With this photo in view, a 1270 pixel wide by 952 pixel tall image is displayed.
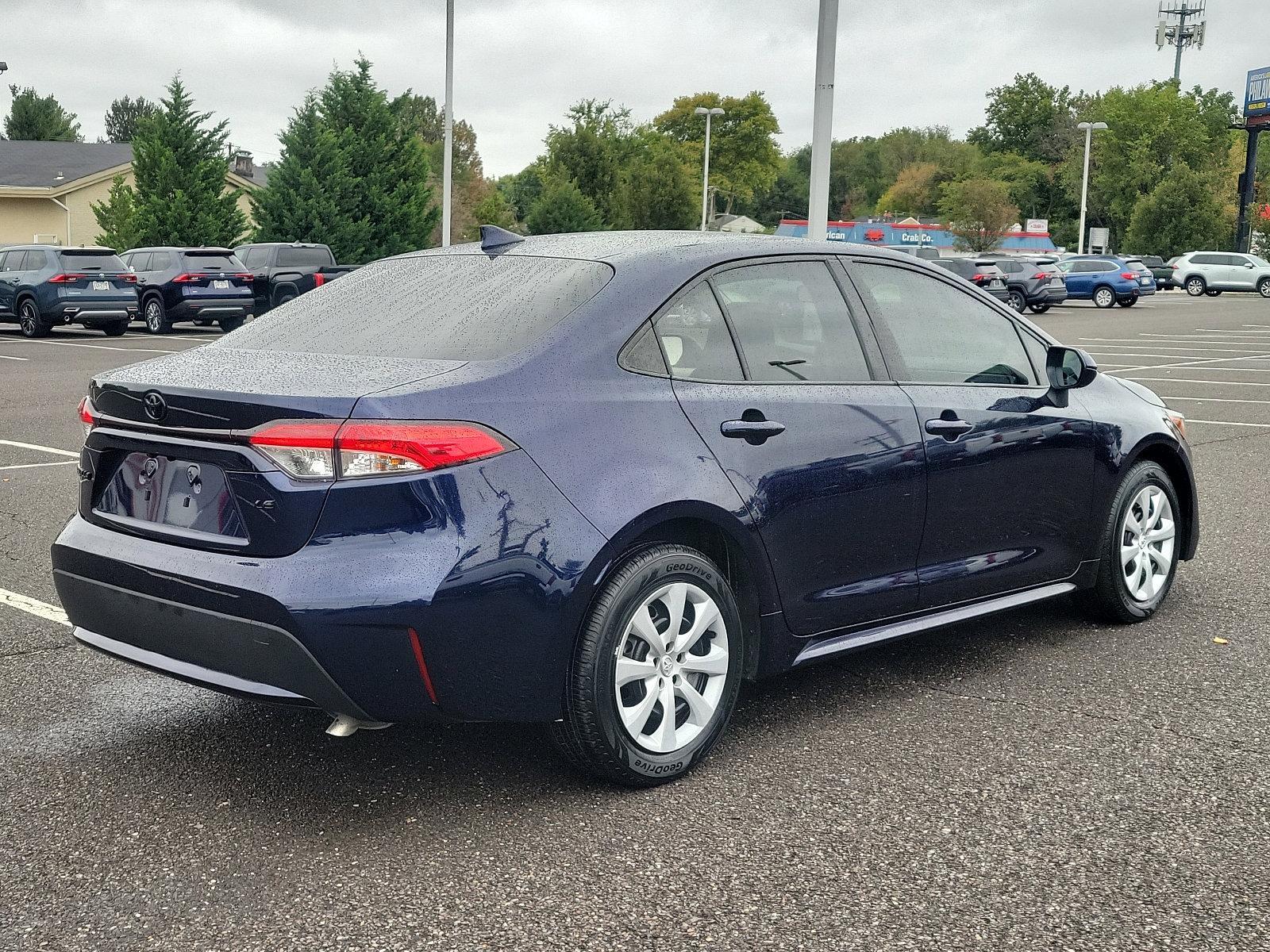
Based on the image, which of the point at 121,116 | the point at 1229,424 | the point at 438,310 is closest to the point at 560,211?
the point at 1229,424

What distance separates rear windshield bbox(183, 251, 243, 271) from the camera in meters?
26.2

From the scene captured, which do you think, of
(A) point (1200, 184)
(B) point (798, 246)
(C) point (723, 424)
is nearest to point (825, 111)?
(B) point (798, 246)

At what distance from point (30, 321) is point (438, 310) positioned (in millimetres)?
23866

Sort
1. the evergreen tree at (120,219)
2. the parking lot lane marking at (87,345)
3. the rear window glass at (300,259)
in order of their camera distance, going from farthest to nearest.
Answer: the evergreen tree at (120,219)
the rear window glass at (300,259)
the parking lot lane marking at (87,345)

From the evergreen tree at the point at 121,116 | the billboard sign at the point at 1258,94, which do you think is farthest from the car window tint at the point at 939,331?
the evergreen tree at the point at 121,116

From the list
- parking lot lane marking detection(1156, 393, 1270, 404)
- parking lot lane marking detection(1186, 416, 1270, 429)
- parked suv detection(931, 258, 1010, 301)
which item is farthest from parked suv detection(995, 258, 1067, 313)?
parking lot lane marking detection(1186, 416, 1270, 429)

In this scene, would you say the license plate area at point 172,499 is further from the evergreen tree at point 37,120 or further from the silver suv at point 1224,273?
the evergreen tree at point 37,120

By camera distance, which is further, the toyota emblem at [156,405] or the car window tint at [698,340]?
the car window tint at [698,340]

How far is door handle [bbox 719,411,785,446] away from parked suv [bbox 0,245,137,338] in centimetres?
2345

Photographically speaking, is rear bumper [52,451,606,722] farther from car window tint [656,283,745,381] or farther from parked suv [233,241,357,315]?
parked suv [233,241,357,315]

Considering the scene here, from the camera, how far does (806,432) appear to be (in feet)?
13.9

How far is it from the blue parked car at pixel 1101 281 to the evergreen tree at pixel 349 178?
21010mm

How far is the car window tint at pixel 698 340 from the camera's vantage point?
406 centimetres

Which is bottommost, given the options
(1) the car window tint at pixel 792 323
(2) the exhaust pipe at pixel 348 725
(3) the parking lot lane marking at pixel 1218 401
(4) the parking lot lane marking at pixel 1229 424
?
(2) the exhaust pipe at pixel 348 725
